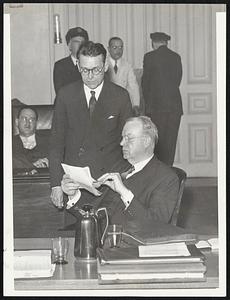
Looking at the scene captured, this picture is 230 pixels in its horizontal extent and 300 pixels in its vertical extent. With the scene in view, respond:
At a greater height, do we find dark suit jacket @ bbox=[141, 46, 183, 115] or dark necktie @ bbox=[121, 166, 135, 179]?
dark suit jacket @ bbox=[141, 46, 183, 115]

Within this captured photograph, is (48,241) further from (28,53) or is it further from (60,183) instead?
(28,53)

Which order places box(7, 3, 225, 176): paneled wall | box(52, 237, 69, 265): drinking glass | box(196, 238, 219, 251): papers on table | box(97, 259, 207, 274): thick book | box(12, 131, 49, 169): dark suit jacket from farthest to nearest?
box(12, 131, 49, 169): dark suit jacket, box(7, 3, 225, 176): paneled wall, box(196, 238, 219, 251): papers on table, box(52, 237, 69, 265): drinking glass, box(97, 259, 207, 274): thick book

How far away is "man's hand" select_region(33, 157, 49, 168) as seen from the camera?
12.5 ft

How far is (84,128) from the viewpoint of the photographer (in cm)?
381

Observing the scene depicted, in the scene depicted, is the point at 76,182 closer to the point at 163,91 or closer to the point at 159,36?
the point at 163,91

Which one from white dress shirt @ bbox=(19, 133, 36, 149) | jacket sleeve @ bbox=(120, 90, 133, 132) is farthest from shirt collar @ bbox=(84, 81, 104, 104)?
white dress shirt @ bbox=(19, 133, 36, 149)

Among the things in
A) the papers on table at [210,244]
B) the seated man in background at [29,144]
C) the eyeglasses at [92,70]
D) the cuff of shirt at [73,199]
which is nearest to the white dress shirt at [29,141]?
the seated man in background at [29,144]

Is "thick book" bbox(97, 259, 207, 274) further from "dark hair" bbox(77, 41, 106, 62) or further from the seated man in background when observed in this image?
"dark hair" bbox(77, 41, 106, 62)

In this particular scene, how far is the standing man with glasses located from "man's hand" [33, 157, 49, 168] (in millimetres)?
40

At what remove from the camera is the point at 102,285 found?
2.95m

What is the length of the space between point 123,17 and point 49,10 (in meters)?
0.38

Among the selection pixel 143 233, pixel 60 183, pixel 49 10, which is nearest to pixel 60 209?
pixel 60 183

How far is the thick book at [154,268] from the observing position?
2896mm

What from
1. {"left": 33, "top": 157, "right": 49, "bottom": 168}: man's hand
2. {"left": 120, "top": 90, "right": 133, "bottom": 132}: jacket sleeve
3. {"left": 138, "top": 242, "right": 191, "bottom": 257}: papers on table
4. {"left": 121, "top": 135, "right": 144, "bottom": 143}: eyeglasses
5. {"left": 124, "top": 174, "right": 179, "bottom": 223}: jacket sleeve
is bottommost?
{"left": 138, "top": 242, "right": 191, "bottom": 257}: papers on table
